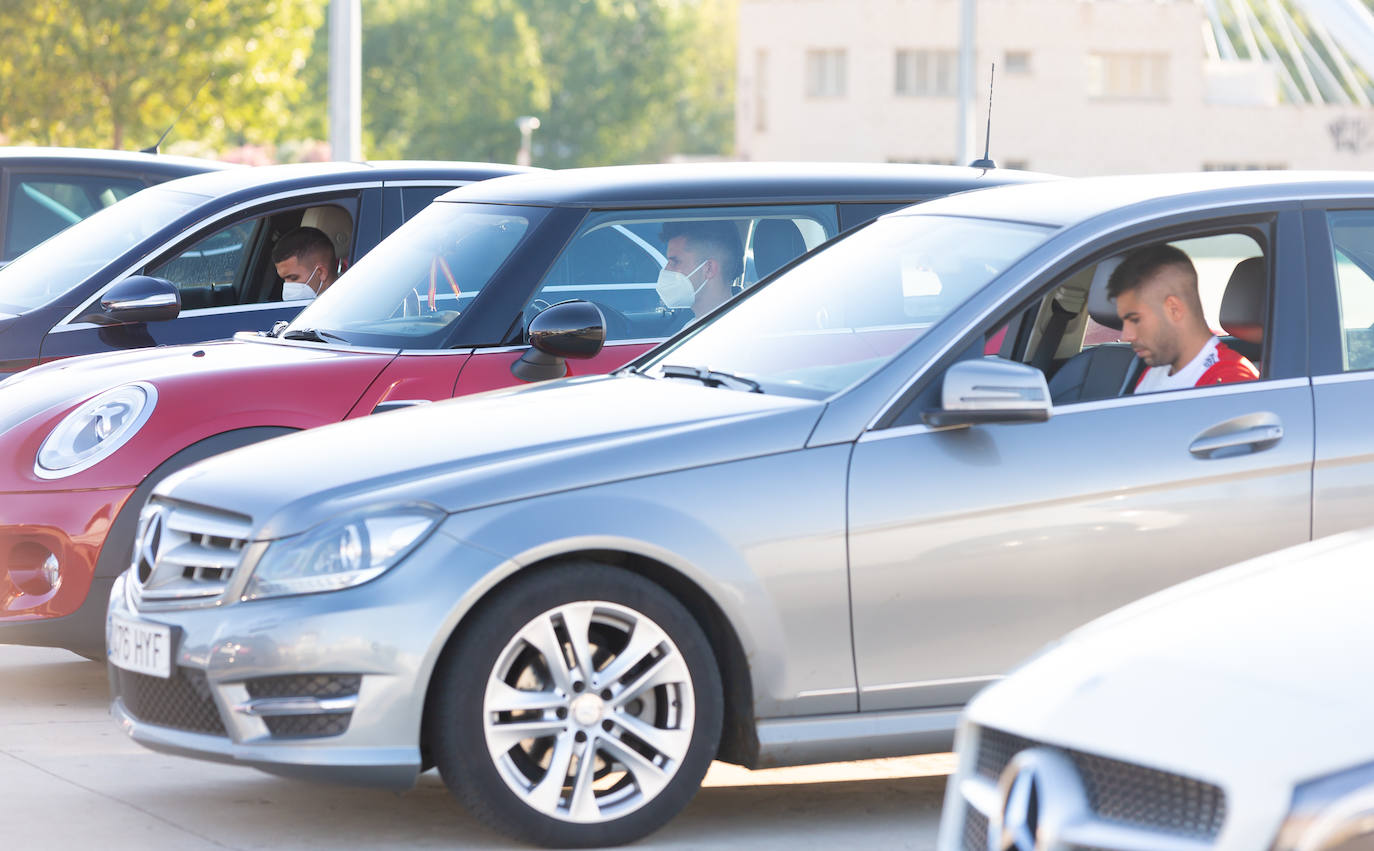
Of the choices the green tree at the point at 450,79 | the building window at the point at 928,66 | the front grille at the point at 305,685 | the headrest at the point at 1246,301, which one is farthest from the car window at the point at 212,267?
the green tree at the point at 450,79

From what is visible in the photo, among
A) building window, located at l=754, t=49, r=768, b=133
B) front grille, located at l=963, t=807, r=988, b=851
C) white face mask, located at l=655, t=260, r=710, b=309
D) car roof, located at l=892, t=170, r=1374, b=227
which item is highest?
building window, located at l=754, t=49, r=768, b=133

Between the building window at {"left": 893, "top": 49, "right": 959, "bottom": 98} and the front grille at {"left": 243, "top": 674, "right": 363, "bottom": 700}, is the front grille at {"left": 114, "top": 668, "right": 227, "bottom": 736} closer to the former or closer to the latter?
the front grille at {"left": 243, "top": 674, "right": 363, "bottom": 700}

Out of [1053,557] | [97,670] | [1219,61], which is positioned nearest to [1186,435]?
[1053,557]

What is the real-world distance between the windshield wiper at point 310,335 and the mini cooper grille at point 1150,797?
14.6 feet

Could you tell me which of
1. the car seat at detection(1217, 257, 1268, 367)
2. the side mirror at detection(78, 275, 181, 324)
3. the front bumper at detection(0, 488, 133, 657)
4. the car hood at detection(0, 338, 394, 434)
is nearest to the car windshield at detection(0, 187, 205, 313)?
the side mirror at detection(78, 275, 181, 324)

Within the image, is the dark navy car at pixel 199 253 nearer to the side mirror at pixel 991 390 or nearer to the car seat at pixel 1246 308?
the car seat at pixel 1246 308

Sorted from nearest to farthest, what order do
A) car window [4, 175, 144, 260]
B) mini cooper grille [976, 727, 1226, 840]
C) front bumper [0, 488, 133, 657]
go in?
mini cooper grille [976, 727, 1226, 840] → front bumper [0, 488, 133, 657] → car window [4, 175, 144, 260]

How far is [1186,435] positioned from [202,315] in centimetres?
442

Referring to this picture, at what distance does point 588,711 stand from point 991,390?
1.19 metres

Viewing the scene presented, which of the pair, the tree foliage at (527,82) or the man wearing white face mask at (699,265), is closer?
the man wearing white face mask at (699,265)

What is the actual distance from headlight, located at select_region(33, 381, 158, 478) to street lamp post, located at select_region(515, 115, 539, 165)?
85.1m

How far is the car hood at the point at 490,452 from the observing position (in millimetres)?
4695

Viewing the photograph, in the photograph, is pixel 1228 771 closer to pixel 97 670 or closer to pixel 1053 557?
pixel 1053 557

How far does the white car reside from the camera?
109 inches
